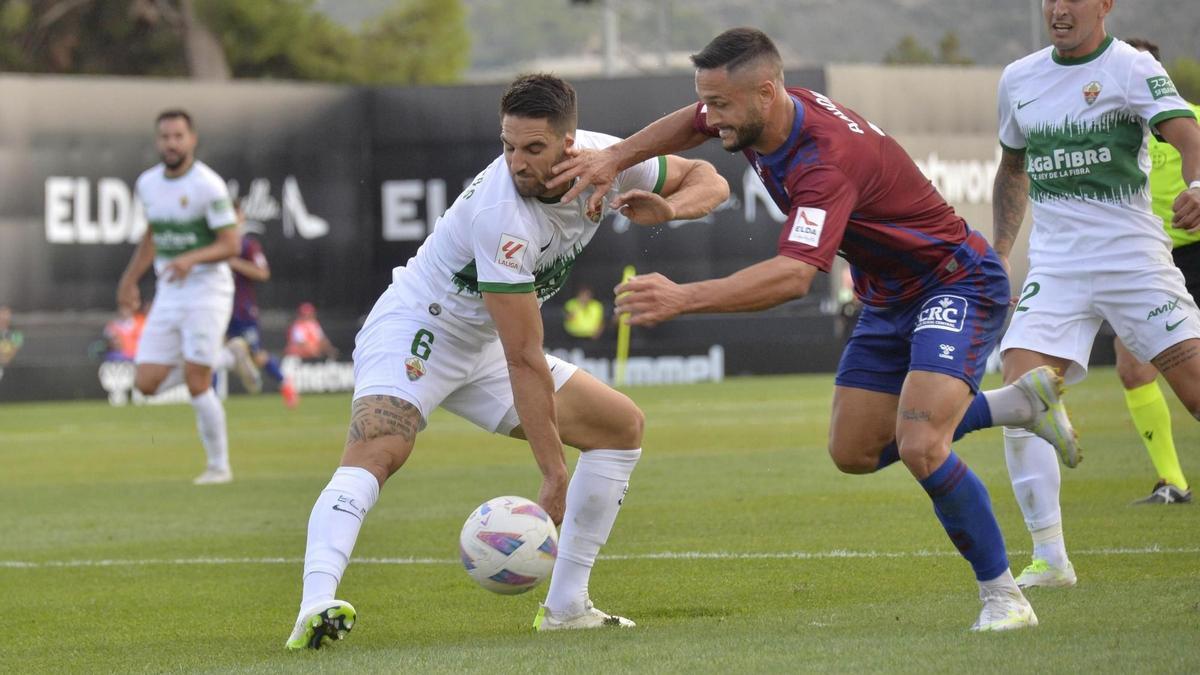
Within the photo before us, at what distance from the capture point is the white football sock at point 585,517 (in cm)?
673

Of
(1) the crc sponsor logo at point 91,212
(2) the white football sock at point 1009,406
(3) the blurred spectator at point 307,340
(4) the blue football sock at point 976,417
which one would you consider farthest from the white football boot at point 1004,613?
(1) the crc sponsor logo at point 91,212

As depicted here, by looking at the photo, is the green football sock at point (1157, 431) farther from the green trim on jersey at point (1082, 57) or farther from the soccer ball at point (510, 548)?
the soccer ball at point (510, 548)

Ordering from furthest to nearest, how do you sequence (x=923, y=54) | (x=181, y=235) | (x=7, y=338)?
(x=923, y=54) < (x=7, y=338) < (x=181, y=235)

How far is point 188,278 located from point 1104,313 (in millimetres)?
8663

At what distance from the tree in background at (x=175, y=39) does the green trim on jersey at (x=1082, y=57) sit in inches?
1720

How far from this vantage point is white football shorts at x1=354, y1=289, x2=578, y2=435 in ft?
21.4

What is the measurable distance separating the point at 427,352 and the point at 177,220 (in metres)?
8.07

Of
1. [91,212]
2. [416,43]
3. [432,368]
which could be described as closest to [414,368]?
[432,368]

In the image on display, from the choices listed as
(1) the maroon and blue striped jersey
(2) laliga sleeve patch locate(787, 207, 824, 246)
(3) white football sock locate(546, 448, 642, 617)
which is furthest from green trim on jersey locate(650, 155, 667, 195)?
(2) laliga sleeve patch locate(787, 207, 824, 246)

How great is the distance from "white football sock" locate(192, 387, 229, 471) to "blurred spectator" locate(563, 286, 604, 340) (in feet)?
55.0

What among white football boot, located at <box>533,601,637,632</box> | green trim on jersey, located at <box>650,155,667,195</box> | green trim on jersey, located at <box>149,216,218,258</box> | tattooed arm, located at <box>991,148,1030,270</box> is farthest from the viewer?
green trim on jersey, located at <box>149,216,218,258</box>

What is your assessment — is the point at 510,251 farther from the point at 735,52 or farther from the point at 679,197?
the point at 735,52

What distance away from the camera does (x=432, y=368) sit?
6.61 meters

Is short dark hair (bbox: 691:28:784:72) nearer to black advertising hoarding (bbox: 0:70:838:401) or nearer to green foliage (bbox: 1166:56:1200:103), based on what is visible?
black advertising hoarding (bbox: 0:70:838:401)
